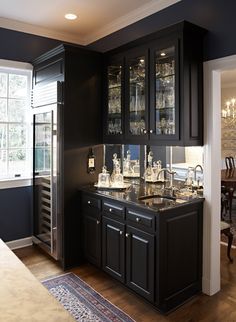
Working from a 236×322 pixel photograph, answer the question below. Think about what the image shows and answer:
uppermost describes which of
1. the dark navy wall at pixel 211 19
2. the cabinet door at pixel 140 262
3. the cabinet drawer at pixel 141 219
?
the dark navy wall at pixel 211 19

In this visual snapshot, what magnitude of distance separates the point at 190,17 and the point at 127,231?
2.20 meters

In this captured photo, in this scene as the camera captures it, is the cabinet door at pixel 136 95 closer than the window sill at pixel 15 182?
Yes

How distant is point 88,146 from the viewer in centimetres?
347

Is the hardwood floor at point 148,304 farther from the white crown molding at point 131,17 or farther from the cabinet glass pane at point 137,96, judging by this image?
the white crown molding at point 131,17

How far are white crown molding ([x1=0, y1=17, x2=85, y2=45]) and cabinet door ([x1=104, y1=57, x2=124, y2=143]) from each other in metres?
1.13

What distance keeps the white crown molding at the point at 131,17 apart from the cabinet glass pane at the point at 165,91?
72 cm

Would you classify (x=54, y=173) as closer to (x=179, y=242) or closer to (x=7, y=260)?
(x=179, y=242)

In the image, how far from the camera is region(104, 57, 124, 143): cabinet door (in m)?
3.32

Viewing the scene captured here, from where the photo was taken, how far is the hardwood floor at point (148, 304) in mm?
2408

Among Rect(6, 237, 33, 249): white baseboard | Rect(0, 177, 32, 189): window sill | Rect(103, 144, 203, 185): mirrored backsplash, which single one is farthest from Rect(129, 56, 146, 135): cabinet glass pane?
Rect(6, 237, 33, 249): white baseboard

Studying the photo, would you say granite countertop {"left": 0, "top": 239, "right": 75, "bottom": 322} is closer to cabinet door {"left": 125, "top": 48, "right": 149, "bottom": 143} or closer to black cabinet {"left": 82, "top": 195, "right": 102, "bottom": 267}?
black cabinet {"left": 82, "top": 195, "right": 102, "bottom": 267}

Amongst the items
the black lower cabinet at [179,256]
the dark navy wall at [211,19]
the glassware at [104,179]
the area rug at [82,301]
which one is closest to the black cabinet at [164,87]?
the dark navy wall at [211,19]

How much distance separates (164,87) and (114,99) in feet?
2.61

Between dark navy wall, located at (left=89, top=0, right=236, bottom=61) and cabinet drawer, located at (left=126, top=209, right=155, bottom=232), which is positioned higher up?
dark navy wall, located at (left=89, top=0, right=236, bottom=61)
